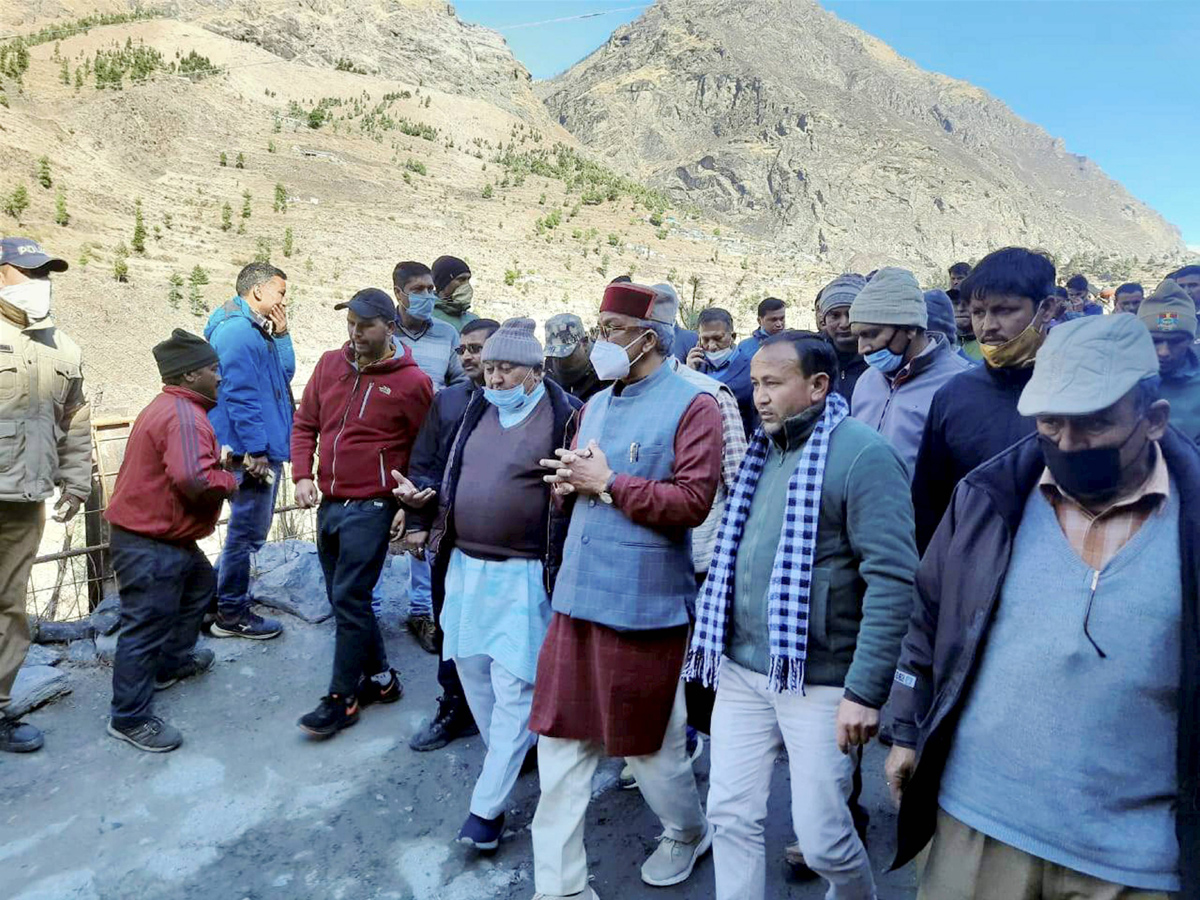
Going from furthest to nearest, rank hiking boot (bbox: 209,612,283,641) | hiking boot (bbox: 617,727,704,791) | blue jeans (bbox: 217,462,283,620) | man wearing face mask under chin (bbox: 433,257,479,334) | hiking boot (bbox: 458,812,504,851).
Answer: man wearing face mask under chin (bbox: 433,257,479,334), hiking boot (bbox: 209,612,283,641), blue jeans (bbox: 217,462,283,620), hiking boot (bbox: 617,727,704,791), hiking boot (bbox: 458,812,504,851)

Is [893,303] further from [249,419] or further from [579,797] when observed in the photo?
[249,419]

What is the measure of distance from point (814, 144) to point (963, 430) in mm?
91105

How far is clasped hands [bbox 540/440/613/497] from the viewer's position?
2475mm

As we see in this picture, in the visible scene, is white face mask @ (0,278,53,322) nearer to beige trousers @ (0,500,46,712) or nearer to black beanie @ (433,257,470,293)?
beige trousers @ (0,500,46,712)

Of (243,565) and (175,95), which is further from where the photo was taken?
(175,95)

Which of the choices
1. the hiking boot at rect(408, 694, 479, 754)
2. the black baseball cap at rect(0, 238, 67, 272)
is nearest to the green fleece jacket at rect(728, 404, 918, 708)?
the hiking boot at rect(408, 694, 479, 754)

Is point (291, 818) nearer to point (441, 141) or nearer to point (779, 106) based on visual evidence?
point (441, 141)

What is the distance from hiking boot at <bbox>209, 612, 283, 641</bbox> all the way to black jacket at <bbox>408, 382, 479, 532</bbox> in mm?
1815

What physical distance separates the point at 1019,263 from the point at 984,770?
1.62 metres

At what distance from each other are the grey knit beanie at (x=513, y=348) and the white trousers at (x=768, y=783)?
1392 millimetres

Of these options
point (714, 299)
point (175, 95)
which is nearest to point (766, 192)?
point (714, 299)

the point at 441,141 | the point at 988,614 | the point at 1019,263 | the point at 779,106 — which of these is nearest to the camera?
the point at 988,614

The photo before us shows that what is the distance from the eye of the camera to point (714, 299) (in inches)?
1257

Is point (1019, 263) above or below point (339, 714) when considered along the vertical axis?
above
